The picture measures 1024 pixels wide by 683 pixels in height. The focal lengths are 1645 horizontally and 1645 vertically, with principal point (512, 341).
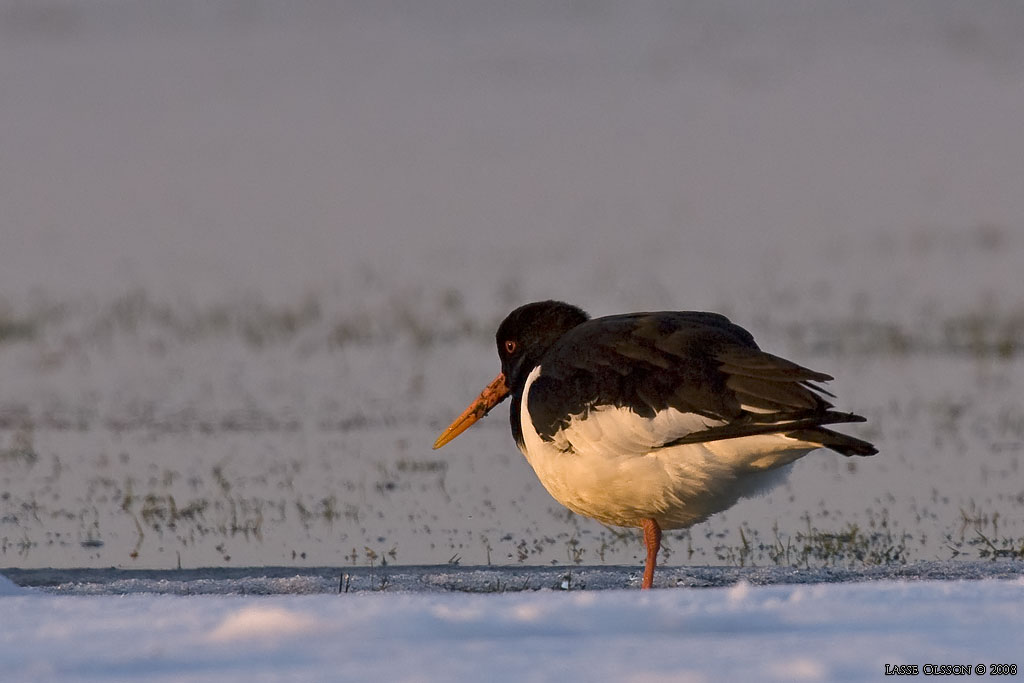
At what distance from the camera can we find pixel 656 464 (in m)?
6.30

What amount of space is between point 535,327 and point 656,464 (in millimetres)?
1455

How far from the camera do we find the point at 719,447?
619 cm

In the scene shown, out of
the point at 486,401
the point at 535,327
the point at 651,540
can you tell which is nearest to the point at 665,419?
the point at 651,540

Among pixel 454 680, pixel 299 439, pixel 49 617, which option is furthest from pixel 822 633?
pixel 299 439

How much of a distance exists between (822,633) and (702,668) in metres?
0.39

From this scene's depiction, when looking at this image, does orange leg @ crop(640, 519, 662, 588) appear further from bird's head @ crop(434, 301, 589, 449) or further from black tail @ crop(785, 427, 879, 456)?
bird's head @ crop(434, 301, 589, 449)

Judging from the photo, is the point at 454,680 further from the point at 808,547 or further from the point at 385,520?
the point at 385,520

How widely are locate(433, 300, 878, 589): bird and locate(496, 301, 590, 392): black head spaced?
0.71m

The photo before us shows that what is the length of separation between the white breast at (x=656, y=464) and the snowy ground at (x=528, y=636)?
222 centimetres

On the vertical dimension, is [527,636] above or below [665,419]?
below

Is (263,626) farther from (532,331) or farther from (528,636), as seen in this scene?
(532,331)

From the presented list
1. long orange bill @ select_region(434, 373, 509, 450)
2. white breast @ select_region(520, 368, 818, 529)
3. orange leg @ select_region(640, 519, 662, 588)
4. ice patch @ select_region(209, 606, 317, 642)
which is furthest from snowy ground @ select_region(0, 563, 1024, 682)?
long orange bill @ select_region(434, 373, 509, 450)

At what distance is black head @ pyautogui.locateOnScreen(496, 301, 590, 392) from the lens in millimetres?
7559

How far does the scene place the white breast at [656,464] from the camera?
619cm
